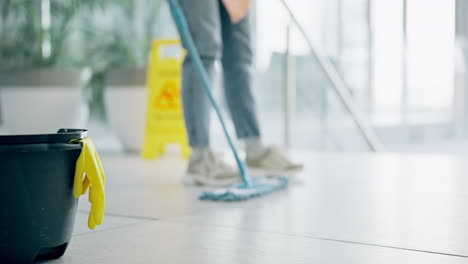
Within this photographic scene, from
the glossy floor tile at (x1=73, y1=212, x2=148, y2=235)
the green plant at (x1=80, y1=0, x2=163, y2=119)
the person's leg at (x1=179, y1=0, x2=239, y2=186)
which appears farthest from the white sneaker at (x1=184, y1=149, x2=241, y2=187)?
the green plant at (x1=80, y1=0, x2=163, y2=119)

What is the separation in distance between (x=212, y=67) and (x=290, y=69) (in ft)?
3.84

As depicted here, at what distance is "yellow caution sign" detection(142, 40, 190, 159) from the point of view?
97.7 inches

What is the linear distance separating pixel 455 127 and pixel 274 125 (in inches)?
89.2

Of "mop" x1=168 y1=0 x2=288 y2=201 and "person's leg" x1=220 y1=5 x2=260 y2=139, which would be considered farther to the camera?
"person's leg" x1=220 y1=5 x2=260 y2=139

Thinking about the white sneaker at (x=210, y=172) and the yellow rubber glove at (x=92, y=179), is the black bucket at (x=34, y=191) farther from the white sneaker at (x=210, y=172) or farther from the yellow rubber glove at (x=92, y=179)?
the white sneaker at (x=210, y=172)

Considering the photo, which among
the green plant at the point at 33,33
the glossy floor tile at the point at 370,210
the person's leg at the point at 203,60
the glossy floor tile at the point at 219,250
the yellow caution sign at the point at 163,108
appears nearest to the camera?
the glossy floor tile at the point at 219,250

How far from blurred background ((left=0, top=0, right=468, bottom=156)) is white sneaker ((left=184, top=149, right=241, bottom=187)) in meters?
0.59

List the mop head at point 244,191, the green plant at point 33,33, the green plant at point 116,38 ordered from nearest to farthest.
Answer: the mop head at point 244,191 < the green plant at point 33,33 < the green plant at point 116,38

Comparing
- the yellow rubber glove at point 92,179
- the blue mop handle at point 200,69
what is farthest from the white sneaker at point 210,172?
the yellow rubber glove at point 92,179

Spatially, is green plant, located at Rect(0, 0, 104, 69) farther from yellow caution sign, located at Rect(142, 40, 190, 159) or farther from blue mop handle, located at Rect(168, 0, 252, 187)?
blue mop handle, located at Rect(168, 0, 252, 187)

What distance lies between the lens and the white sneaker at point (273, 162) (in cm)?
153

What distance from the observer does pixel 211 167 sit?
1.44 metres

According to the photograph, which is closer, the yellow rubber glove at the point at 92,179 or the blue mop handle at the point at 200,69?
the yellow rubber glove at the point at 92,179

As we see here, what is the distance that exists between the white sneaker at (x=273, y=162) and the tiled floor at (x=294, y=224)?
45 millimetres
